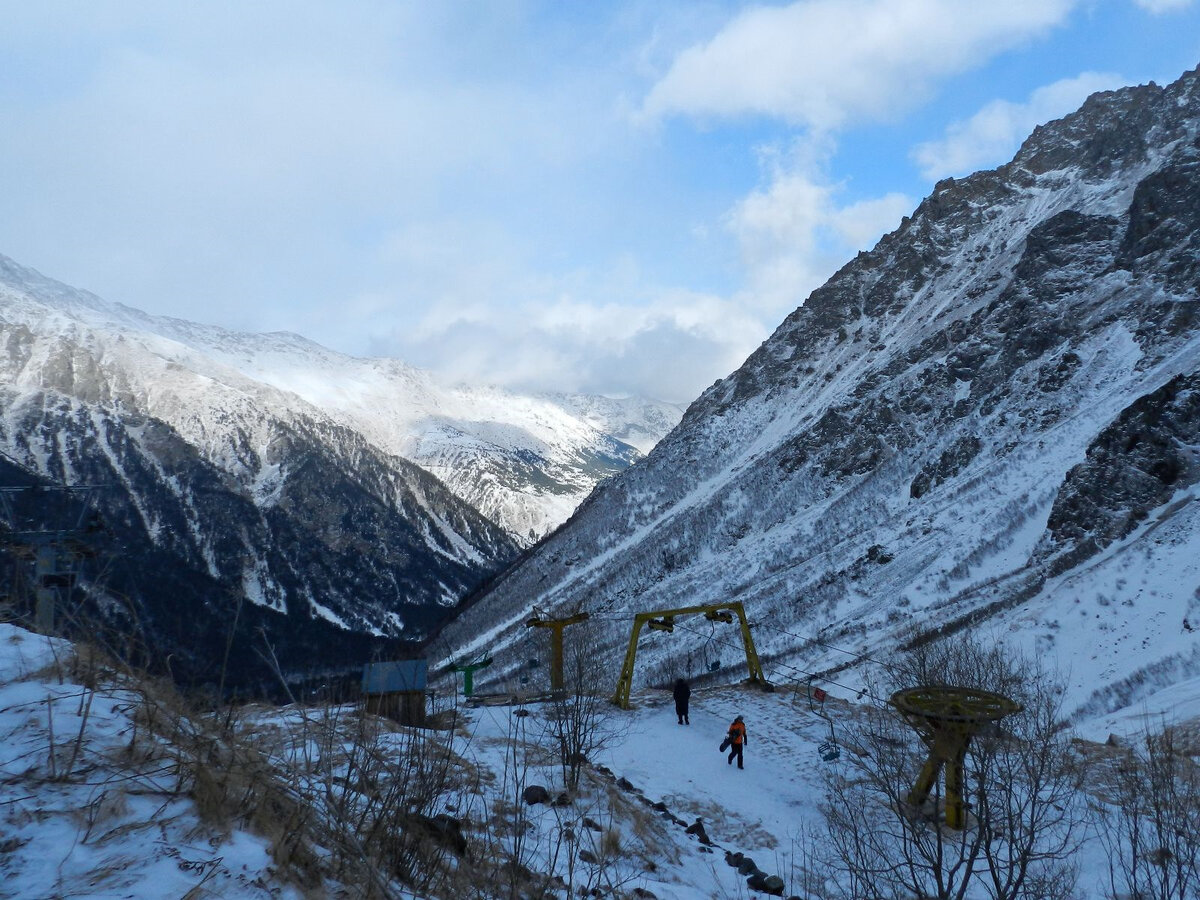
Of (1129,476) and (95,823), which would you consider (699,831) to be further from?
(1129,476)

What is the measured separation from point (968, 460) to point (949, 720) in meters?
54.8

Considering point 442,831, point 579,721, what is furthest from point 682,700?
point 442,831

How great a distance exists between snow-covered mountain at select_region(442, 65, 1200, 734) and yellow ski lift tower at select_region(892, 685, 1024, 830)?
1797 cm

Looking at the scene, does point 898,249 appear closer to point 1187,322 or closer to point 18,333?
point 1187,322

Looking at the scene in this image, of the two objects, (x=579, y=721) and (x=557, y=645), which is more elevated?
(x=557, y=645)

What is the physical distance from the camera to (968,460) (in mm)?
58938

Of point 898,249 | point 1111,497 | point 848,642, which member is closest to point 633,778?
point 848,642

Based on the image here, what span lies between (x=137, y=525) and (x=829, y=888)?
16172 cm

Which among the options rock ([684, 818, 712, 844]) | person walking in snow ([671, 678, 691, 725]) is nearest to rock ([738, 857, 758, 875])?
rock ([684, 818, 712, 844])

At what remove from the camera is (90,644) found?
544 centimetres

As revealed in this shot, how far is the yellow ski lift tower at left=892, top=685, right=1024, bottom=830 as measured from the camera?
10.4 metres

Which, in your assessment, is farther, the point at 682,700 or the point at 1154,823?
the point at 682,700

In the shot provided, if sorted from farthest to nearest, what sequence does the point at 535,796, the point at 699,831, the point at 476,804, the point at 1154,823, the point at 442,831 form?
the point at 699,831
the point at 535,796
the point at 476,804
the point at 1154,823
the point at 442,831

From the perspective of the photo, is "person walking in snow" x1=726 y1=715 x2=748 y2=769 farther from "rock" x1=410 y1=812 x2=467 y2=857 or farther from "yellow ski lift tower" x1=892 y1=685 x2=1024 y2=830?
"rock" x1=410 y1=812 x2=467 y2=857
